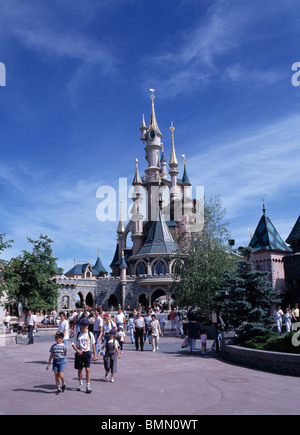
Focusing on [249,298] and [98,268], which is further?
[98,268]

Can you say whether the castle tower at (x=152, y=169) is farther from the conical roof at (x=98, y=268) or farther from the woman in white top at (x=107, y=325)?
the woman in white top at (x=107, y=325)

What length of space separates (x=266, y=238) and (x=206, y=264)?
12.9 m

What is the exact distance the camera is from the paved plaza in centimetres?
654

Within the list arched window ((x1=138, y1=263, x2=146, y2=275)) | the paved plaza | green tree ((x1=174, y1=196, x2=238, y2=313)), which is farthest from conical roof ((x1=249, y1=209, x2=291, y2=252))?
the paved plaza

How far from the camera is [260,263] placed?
34750mm

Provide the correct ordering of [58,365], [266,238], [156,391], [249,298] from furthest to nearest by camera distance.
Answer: [266,238]
[249,298]
[156,391]
[58,365]

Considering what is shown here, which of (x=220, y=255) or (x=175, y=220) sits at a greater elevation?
(x=175, y=220)

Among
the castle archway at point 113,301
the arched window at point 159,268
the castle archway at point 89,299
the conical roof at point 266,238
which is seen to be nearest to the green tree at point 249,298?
the conical roof at point 266,238

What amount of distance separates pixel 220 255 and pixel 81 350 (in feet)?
56.8

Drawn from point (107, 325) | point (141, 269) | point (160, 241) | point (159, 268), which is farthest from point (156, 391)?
point (141, 269)

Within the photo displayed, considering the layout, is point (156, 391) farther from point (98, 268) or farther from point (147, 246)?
point (98, 268)

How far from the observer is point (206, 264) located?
79.5ft
